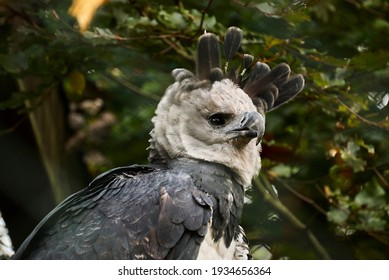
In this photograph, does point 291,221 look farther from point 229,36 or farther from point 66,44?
point 66,44

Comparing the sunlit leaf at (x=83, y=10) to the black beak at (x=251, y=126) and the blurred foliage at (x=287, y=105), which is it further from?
the blurred foliage at (x=287, y=105)

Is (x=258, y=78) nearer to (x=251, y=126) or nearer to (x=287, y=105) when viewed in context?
(x=251, y=126)

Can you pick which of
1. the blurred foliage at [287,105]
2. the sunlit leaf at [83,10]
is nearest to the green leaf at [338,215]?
the blurred foliage at [287,105]

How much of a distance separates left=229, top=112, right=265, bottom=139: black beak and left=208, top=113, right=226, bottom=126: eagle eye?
6cm

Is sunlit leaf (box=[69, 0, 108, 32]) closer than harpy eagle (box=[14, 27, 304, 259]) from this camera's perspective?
Yes

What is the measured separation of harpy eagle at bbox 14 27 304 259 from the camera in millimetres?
1751

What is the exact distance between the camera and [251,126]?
1892 mm

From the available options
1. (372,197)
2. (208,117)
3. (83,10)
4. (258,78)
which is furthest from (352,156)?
(83,10)

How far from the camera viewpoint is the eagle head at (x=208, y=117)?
1.95 m

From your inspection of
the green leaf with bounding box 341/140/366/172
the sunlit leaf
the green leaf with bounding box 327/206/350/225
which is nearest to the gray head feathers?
the green leaf with bounding box 341/140/366/172

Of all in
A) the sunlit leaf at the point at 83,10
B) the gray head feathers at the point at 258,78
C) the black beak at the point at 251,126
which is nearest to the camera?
the sunlit leaf at the point at 83,10

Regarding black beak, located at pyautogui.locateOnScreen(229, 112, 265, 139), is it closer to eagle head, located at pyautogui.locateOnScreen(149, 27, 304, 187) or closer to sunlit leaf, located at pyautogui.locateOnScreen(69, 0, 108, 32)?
eagle head, located at pyautogui.locateOnScreen(149, 27, 304, 187)

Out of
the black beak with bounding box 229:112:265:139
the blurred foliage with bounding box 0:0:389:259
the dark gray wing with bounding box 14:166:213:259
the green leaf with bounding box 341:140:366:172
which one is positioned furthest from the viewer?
the green leaf with bounding box 341:140:366:172

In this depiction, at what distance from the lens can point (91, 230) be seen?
1.76 m
